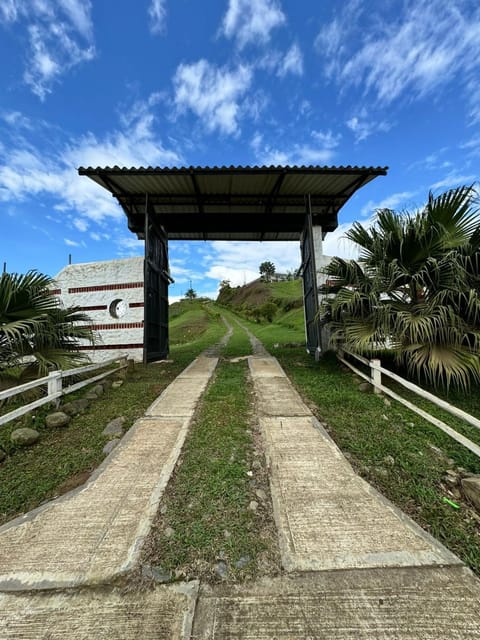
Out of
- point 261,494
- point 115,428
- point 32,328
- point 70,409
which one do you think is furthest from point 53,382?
point 261,494

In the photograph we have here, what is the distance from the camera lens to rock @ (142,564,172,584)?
126 cm

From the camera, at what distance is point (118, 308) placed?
26.2 feet

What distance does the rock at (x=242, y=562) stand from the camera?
4.33 feet

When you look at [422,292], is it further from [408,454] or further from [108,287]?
[108,287]

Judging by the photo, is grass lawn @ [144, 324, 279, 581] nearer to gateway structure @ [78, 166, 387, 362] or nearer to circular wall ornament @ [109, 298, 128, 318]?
gateway structure @ [78, 166, 387, 362]

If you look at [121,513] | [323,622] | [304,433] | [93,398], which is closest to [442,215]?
[304,433]

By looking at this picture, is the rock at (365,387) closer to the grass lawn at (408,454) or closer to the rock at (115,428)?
the grass lawn at (408,454)

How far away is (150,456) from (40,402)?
176 cm

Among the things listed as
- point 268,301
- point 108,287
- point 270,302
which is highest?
point 268,301

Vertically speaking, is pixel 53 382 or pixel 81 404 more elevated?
pixel 53 382

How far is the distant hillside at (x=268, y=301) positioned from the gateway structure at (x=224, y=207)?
13024mm

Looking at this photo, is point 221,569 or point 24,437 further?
point 24,437

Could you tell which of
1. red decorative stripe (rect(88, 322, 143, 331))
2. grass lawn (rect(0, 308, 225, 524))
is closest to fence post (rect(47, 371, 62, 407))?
grass lawn (rect(0, 308, 225, 524))

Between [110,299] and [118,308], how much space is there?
1.16 feet
